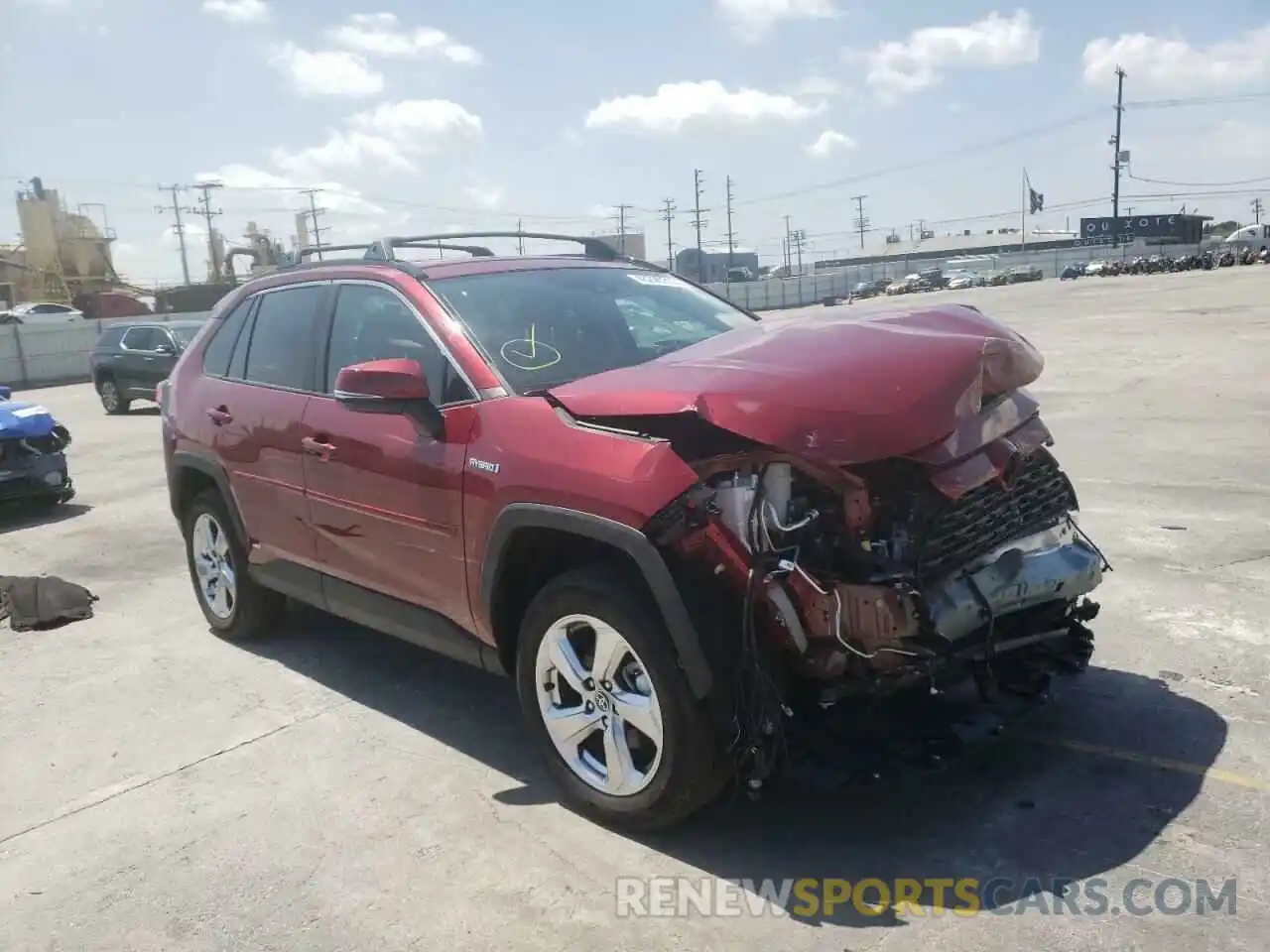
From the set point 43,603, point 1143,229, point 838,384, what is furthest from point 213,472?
point 1143,229

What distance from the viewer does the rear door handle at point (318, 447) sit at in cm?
445

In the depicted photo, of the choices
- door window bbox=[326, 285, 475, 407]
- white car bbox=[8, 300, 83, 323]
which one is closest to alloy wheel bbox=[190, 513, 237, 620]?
door window bbox=[326, 285, 475, 407]

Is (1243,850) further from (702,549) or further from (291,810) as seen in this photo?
(291,810)

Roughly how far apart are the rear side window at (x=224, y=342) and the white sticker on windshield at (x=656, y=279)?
6.79 feet

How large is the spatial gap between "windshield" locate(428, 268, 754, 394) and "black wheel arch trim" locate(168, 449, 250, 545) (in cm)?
181

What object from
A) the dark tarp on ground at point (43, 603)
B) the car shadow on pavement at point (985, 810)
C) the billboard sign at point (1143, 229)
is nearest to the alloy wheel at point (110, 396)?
the dark tarp on ground at point (43, 603)

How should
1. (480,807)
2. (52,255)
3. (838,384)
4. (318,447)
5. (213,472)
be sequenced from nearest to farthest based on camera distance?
(838,384), (480,807), (318,447), (213,472), (52,255)

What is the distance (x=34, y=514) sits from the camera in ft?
32.0

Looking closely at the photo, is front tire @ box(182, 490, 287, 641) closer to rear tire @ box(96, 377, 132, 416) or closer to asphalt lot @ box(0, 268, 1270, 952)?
asphalt lot @ box(0, 268, 1270, 952)

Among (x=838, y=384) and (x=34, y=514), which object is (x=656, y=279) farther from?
(x=34, y=514)

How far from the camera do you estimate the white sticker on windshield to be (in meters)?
4.98

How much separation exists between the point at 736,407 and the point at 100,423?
56.1ft

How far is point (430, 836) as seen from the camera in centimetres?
353

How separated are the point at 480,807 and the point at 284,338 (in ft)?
8.37
